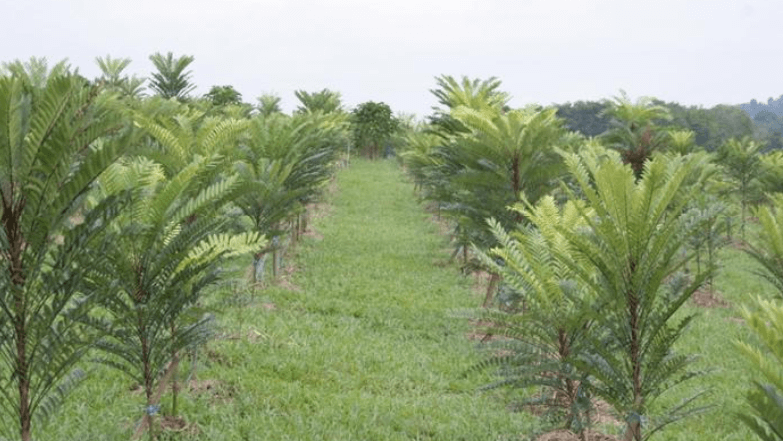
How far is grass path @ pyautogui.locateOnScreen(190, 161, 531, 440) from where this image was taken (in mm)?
5871

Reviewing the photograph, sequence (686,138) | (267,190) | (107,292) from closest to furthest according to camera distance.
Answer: (107,292), (267,190), (686,138)

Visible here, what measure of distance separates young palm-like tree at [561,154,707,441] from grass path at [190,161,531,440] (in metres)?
1.21

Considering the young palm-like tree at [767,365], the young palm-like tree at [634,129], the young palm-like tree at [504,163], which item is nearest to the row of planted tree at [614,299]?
the young palm-like tree at [767,365]

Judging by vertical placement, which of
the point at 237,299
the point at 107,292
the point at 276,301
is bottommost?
the point at 276,301

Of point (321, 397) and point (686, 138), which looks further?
point (686, 138)

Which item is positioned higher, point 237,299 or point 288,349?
point 237,299

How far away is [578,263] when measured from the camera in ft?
14.8

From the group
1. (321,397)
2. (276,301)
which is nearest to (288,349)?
(321,397)

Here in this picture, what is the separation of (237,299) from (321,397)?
6.00 feet

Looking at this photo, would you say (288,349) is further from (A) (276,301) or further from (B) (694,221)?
(B) (694,221)

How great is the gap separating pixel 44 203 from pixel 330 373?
4.58 m

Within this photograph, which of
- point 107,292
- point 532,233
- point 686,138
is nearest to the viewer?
point 107,292

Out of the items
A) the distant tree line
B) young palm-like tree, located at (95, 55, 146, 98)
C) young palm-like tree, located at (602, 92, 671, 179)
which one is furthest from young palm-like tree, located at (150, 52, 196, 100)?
the distant tree line

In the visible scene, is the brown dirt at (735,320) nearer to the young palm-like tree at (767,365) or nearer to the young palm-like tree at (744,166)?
the young palm-like tree at (744,166)
